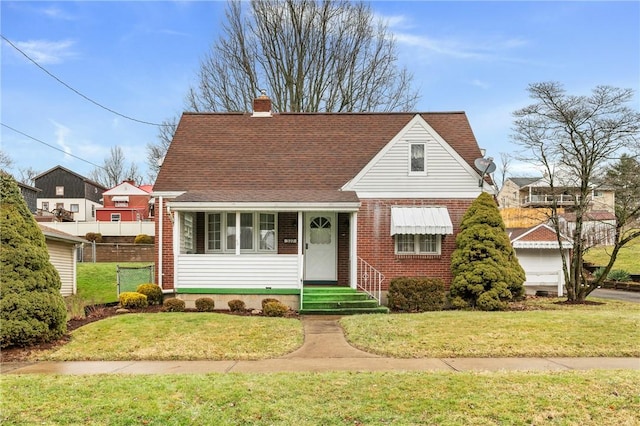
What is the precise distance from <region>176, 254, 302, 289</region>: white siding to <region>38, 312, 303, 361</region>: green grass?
242 cm

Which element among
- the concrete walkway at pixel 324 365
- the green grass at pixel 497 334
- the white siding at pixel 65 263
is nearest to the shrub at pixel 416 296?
the green grass at pixel 497 334

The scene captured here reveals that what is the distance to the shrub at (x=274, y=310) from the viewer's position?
12758 millimetres

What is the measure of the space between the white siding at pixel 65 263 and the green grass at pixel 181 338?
7258 millimetres

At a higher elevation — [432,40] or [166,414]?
[432,40]

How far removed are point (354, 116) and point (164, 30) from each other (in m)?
7.94

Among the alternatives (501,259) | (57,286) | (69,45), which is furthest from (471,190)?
(69,45)

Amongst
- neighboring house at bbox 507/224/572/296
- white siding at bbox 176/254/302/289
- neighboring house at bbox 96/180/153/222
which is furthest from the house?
neighboring house at bbox 96/180/153/222

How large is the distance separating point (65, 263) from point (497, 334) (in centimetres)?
1587

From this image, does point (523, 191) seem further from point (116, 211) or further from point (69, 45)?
point (69, 45)

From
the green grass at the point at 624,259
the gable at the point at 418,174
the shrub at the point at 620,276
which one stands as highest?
the gable at the point at 418,174

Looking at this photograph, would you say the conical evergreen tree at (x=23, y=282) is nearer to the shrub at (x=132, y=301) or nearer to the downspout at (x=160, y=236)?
the shrub at (x=132, y=301)

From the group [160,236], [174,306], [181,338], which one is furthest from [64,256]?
[181,338]

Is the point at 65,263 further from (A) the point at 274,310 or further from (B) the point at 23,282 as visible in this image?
(A) the point at 274,310

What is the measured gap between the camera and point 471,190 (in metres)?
15.5
